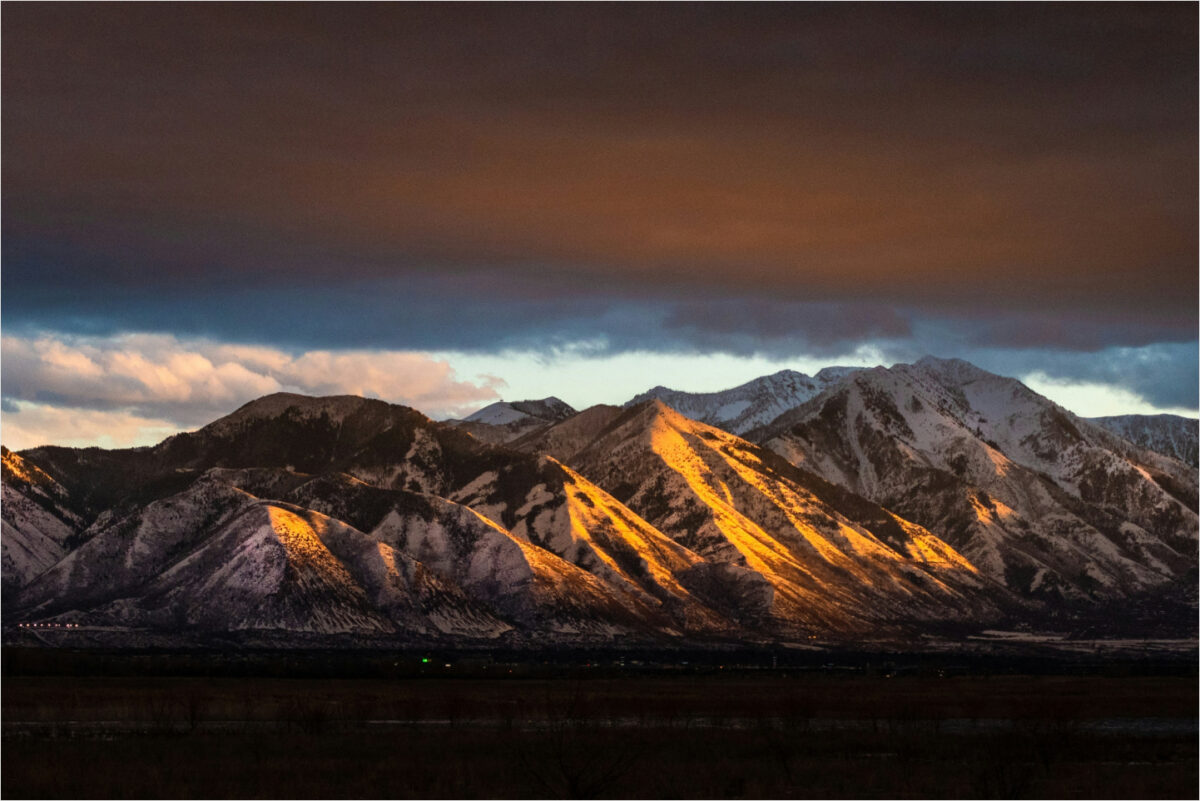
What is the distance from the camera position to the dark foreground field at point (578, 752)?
9131 cm

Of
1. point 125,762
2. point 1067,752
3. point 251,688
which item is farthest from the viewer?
point 251,688

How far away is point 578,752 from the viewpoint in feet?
334

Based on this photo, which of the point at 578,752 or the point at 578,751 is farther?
the point at 578,751

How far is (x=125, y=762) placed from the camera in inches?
3954

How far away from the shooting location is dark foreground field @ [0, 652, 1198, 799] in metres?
91.3

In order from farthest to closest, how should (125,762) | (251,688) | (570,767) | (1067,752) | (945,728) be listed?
(251,688)
(945,728)
(1067,752)
(125,762)
(570,767)

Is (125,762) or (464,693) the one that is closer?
(125,762)

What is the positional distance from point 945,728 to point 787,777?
43.3 m

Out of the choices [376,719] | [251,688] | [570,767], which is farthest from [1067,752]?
[251,688]

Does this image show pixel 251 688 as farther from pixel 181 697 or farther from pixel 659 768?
pixel 659 768

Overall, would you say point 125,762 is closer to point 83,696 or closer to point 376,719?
point 376,719

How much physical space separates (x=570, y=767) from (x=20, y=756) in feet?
109

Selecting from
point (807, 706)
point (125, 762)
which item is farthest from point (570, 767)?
point (807, 706)

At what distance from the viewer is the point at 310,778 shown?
94625mm
